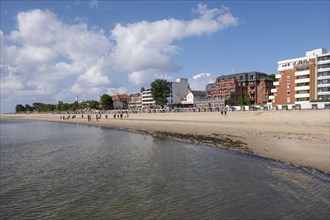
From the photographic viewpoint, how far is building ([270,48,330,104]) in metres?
88.1

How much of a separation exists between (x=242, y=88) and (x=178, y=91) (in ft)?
175

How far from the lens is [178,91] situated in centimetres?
17525

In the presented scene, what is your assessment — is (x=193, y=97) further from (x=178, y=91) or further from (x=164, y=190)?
(x=164, y=190)

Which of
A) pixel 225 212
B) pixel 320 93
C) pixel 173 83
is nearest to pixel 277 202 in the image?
pixel 225 212

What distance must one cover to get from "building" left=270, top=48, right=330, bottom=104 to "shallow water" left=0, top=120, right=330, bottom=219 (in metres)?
80.2

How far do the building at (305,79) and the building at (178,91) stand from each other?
7691 cm

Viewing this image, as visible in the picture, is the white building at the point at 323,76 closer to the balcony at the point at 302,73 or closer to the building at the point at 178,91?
the balcony at the point at 302,73

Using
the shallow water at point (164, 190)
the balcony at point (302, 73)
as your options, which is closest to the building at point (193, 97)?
the balcony at point (302, 73)

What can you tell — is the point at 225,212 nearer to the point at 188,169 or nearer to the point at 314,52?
the point at 188,169

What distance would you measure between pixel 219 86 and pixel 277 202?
128 metres

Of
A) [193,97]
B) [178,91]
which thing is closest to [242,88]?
[193,97]

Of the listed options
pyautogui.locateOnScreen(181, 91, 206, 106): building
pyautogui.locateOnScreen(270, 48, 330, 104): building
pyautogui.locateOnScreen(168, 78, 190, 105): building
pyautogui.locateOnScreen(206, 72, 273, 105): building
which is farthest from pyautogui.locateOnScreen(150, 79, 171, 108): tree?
pyautogui.locateOnScreen(270, 48, 330, 104): building

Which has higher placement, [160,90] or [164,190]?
[160,90]

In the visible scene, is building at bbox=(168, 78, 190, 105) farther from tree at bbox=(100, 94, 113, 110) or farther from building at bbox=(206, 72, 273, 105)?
tree at bbox=(100, 94, 113, 110)
